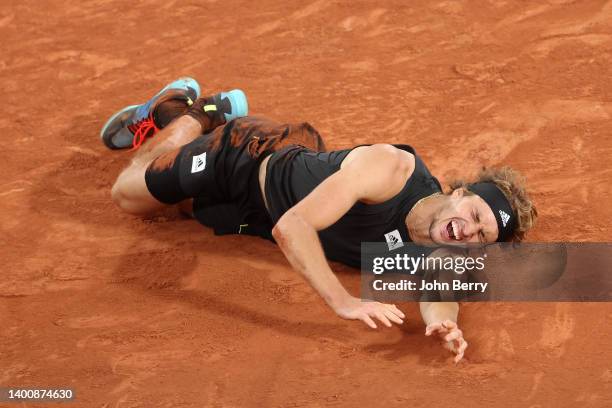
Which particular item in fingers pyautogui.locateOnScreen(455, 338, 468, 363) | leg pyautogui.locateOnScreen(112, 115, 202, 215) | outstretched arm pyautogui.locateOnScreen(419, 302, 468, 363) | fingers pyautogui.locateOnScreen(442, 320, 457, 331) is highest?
leg pyautogui.locateOnScreen(112, 115, 202, 215)

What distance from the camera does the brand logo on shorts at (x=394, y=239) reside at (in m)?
4.12

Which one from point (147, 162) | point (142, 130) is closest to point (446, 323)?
point (147, 162)

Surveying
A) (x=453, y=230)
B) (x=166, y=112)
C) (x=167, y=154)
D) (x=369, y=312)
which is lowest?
(x=369, y=312)

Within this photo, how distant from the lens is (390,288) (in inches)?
165

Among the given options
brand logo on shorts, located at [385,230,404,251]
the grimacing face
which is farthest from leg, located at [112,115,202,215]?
the grimacing face

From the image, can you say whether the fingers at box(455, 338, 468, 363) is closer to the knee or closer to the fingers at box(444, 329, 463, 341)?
the fingers at box(444, 329, 463, 341)

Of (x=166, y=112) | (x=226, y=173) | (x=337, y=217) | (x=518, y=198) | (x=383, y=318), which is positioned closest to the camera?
(x=383, y=318)

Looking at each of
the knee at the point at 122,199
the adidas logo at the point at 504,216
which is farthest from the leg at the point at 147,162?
the adidas logo at the point at 504,216

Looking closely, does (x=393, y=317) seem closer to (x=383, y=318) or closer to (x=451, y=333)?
(x=383, y=318)

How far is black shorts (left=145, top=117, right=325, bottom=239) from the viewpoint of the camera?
446cm

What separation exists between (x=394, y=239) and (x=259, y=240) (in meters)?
0.75

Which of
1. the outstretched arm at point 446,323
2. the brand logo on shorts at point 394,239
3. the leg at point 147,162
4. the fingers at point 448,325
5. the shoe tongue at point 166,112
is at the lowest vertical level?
the outstretched arm at point 446,323

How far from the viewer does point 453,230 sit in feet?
13.0

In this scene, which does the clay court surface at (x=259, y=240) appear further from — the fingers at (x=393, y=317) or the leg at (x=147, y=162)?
the fingers at (x=393, y=317)
